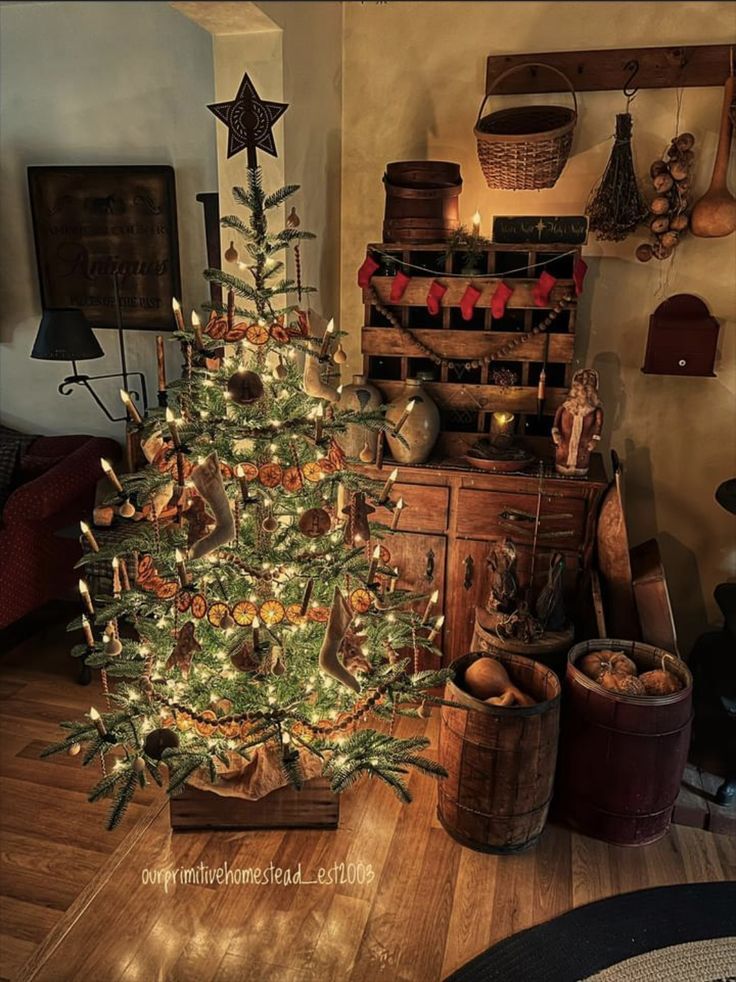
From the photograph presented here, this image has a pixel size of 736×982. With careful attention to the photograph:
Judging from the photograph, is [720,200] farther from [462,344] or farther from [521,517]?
[521,517]

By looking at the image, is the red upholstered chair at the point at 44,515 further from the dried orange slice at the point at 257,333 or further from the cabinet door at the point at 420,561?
the dried orange slice at the point at 257,333

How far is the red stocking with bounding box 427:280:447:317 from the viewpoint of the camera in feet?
8.73

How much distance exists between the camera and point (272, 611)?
6.37 feet

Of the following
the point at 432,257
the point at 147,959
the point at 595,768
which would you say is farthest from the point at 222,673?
the point at 432,257

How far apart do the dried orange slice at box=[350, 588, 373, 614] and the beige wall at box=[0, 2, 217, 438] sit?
1863mm

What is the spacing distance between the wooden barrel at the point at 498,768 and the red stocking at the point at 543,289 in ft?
3.99

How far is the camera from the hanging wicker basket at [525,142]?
250 cm

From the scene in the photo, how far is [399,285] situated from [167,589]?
4.48 ft

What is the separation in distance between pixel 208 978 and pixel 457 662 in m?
1.03

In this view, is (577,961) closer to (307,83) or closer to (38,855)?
(38,855)

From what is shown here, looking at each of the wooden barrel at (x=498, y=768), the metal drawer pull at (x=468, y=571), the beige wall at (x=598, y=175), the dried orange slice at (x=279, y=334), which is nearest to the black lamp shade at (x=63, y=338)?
the beige wall at (x=598, y=175)

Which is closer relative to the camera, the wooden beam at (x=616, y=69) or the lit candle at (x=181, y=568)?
the lit candle at (x=181, y=568)

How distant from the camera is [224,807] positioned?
218 centimetres

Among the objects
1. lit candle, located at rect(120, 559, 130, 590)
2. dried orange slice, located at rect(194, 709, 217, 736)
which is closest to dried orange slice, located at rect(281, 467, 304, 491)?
lit candle, located at rect(120, 559, 130, 590)
